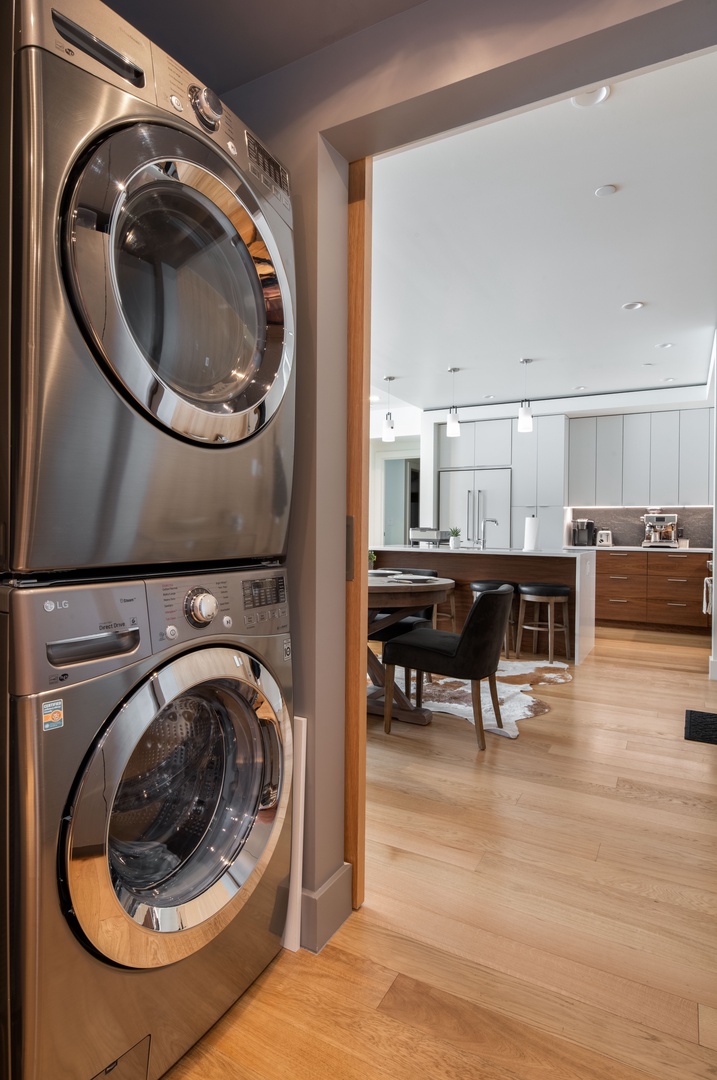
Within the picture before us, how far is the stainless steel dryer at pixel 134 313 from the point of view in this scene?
33.9 inches

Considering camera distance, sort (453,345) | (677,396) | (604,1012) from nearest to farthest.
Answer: (604,1012)
(453,345)
(677,396)

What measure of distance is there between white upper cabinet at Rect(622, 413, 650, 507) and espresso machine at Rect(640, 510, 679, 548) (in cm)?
22

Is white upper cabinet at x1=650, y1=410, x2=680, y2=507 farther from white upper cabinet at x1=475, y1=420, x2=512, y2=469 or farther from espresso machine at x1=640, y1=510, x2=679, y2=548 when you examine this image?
white upper cabinet at x1=475, y1=420, x2=512, y2=469

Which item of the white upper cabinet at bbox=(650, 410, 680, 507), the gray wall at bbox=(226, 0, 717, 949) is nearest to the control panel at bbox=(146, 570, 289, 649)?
the gray wall at bbox=(226, 0, 717, 949)

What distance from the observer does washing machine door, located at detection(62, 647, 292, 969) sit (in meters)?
0.94

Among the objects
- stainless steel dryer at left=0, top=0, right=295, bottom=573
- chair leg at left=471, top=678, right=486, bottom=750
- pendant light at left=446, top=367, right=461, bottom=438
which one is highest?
pendant light at left=446, top=367, right=461, bottom=438

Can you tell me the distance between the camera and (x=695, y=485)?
6.90 m

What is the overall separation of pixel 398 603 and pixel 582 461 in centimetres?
533

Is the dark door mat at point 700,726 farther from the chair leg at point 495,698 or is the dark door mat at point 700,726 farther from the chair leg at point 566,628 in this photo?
the chair leg at point 566,628

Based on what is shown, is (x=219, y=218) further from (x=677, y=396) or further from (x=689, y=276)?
(x=677, y=396)

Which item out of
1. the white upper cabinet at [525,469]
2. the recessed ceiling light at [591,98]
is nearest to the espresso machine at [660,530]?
the white upper cabinet at [525,469]

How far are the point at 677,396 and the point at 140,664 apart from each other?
7.18m

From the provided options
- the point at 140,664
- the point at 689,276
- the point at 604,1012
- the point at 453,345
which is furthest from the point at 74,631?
the point at 453,345

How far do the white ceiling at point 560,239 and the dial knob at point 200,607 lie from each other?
2.30m
